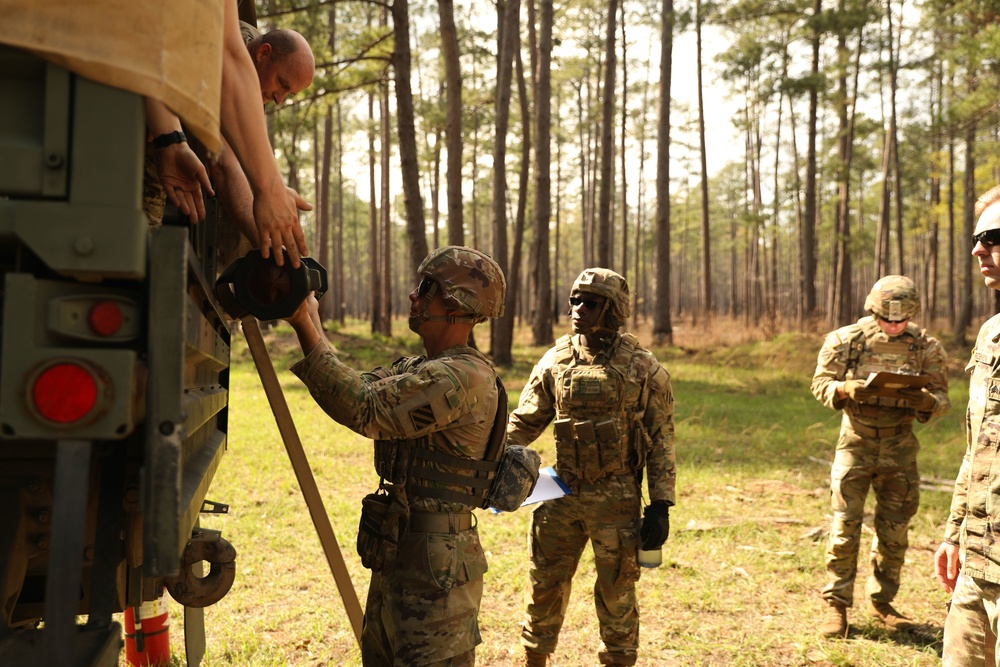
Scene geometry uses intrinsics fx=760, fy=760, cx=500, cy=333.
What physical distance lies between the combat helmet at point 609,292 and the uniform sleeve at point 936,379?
7.80 ft

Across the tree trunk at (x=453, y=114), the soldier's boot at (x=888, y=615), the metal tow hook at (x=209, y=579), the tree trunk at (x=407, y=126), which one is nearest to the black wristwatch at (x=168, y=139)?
the metal tow hook at (x=209, y=579)

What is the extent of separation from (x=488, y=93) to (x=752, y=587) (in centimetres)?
2146

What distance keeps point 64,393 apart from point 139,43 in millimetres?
653

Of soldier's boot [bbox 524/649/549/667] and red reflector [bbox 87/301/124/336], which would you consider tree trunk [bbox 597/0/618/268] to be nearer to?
soldier's boot [bbox 524/649/549/667]

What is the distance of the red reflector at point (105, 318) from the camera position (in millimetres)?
1346

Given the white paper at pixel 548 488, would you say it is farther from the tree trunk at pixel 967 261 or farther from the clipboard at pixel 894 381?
the tree trunk at pixel 967 261

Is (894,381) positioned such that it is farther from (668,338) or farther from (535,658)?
(668,338)

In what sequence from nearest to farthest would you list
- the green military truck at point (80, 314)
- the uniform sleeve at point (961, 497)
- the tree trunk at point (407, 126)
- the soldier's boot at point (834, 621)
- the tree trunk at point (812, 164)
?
the green military truck at point (80, 314) < the uniform sleeve at point (961, 497) < the soldier's boot at point (834, 621) < the tree trunk at point (407, 126) < the tree trunk at point (812, 164)

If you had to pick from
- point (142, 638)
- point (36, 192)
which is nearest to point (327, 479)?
point (142, 638)

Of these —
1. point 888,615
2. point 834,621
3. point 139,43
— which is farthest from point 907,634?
point 139,43

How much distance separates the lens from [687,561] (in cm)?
588

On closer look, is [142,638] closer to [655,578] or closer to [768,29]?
[655,578]

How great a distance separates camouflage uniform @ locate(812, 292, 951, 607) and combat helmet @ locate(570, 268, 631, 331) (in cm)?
205

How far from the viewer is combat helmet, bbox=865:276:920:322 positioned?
5.20 meters
